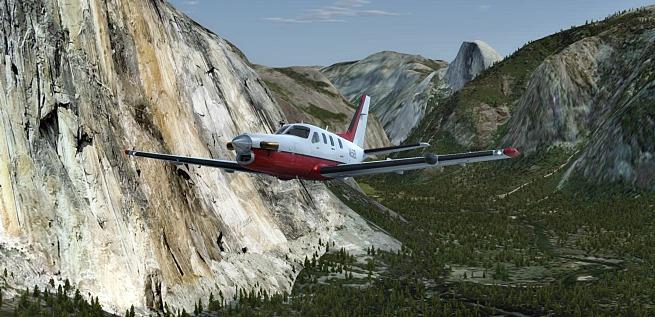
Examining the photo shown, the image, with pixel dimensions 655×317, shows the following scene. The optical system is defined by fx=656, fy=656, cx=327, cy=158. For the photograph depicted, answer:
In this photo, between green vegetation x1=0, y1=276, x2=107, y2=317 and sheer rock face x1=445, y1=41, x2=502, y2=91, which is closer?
green vegetation x1=0, y1=276, x2=107, y2=317

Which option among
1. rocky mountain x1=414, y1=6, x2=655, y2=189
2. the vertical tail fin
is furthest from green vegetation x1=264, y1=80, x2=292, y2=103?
the vertical tail fin

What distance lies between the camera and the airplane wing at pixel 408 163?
22.9 meters

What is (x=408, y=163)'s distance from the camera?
24.5 meters

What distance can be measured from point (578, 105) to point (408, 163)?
83630 millimetres

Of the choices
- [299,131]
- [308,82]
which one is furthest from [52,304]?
[308,82]

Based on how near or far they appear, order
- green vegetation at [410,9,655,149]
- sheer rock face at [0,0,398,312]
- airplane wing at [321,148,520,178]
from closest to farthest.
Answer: airplane wing at [321,148,520,178], sheer rock face at [0,0,398,312], green vegetation at [410,9,655,149]

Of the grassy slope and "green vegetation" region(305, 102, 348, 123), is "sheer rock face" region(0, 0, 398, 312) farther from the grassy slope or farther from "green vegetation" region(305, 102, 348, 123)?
"green vegetation" region(305, 102, 348, 123)

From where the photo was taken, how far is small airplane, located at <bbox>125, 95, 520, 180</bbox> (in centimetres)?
2345

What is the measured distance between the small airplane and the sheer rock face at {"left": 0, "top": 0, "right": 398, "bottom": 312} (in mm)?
4425

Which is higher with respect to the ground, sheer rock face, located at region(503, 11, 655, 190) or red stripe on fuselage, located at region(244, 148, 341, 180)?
sheer rock face, located at region(503, 11, 655, 190)

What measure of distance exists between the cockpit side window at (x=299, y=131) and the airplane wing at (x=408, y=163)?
1.52 meters

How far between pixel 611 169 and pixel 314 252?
46.4 metres

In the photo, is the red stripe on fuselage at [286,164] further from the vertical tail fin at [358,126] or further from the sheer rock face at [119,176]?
the vertical tail fin at [358,126]

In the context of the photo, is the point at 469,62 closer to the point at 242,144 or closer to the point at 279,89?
the point at 279,89
